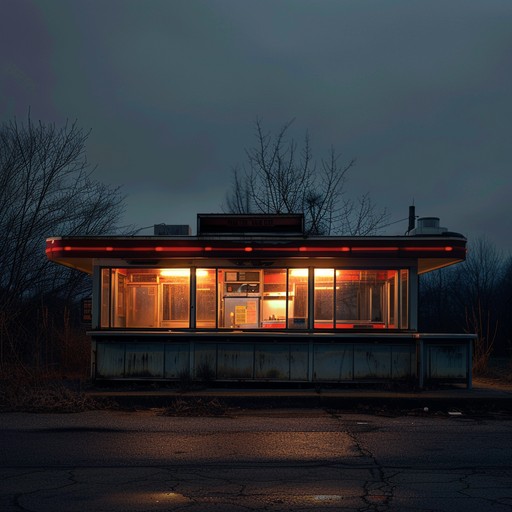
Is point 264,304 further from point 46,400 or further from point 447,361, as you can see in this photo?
point 46,400

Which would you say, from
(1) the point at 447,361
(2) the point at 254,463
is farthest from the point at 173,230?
(2) the point at 254,463

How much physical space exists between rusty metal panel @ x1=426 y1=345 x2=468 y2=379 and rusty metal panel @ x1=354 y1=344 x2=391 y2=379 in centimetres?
90

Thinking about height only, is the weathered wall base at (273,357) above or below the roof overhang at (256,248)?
below

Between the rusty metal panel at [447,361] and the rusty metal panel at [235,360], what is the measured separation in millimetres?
3893

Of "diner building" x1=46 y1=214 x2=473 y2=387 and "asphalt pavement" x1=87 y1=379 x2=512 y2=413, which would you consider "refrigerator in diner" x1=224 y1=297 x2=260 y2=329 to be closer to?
"diner building" x1=46 y1=214 x2=473 y2=387

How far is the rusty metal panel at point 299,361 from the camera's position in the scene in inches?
647

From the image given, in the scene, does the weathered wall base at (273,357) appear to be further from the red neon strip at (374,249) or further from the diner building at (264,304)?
the red neon strip at (374,249)

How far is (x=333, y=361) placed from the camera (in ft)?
54.0

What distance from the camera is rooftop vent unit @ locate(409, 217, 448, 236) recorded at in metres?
17.3

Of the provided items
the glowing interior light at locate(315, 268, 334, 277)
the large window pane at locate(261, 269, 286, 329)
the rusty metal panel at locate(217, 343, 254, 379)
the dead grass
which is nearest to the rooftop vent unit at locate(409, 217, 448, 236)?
the glowing interior light at locate(315, 268, 334, 277)

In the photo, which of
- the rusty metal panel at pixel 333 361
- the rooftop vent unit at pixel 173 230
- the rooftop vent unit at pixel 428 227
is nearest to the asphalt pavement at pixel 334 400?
the rusty metal panel at pixel 333 361

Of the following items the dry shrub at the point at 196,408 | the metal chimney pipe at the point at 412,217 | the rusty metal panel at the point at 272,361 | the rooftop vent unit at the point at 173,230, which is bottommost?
the dry shrub at the point at 196,408

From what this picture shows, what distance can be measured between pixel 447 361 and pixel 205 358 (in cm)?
529

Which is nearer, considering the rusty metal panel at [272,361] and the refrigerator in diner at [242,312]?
the rusty metal panel at [272,361]
